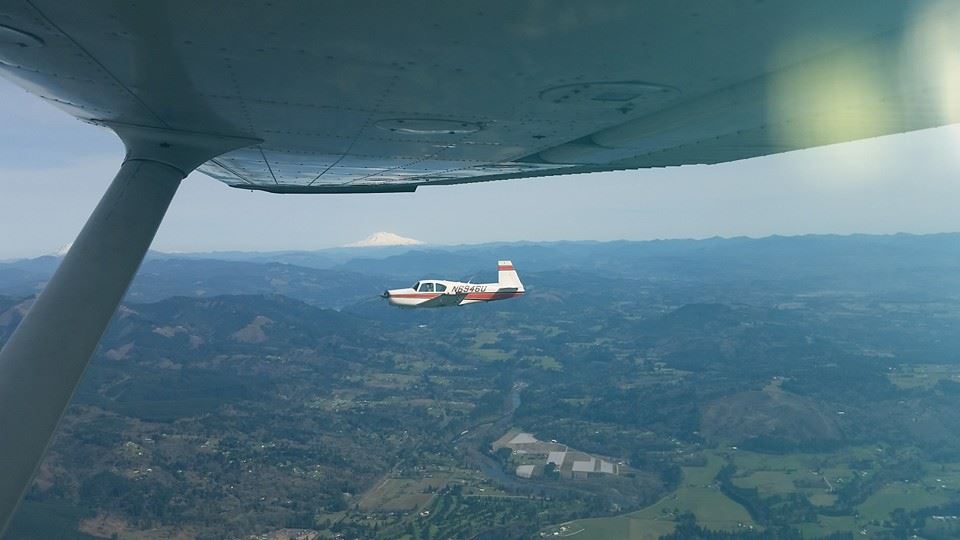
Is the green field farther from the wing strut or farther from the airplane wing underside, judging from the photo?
the wing strut

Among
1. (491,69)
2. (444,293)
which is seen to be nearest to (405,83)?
(491,69)

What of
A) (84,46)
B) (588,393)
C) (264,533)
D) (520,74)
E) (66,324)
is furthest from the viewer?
(588,393)

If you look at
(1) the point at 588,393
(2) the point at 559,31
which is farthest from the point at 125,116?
(1) the point at 588,393

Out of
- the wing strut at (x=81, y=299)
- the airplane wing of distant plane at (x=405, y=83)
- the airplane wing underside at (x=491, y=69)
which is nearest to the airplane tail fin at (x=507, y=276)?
the airplane wing of distant plane at (x=405, y=83)

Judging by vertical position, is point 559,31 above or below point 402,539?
above

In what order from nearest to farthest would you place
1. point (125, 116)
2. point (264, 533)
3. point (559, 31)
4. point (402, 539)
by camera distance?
point (559, 31) < point (125, 116) < point (402, 539) < point (264, 533)

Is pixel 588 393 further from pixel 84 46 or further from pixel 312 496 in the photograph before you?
pixel 84 46

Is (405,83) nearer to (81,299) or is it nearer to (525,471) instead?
(81,299)
